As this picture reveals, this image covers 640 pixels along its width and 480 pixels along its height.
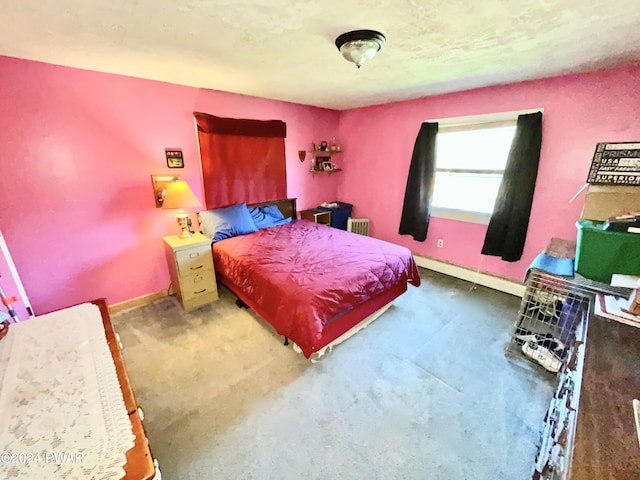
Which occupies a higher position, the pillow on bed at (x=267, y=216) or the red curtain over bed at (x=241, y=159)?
the red curtain over bed at (x=241, y=159)

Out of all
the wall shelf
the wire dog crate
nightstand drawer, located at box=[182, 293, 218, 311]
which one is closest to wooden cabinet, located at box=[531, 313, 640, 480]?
the wire dog crate

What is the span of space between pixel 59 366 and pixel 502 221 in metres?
3.62

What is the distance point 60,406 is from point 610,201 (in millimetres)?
3362

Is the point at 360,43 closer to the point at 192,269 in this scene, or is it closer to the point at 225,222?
the point at 225,222

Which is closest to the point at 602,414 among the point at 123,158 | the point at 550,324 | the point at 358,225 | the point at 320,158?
the point at 550,324

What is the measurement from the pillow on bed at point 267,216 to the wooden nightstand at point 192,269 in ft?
2.52

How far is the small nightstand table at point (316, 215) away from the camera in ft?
13.1

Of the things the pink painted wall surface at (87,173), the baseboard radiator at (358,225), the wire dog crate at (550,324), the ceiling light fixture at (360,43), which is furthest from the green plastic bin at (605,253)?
the pink painted wall surface at (87,173)

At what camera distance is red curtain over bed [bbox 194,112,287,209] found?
9.74 feet

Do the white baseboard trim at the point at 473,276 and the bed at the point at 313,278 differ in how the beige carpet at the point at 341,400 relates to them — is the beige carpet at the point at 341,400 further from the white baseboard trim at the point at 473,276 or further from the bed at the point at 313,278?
the white baseboard trim at the point at 473,276

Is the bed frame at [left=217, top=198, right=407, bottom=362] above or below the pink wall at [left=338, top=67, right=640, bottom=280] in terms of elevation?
below

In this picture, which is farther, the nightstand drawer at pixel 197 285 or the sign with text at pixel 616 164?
the nightstand drawer at pixel 197 285

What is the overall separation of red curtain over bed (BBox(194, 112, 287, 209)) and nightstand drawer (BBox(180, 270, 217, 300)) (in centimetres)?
86

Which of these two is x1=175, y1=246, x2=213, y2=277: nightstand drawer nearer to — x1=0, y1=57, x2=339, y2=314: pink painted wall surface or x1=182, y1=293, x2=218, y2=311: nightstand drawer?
x1=182, y1=293, x2=218, y2=311: nightstand drawer
